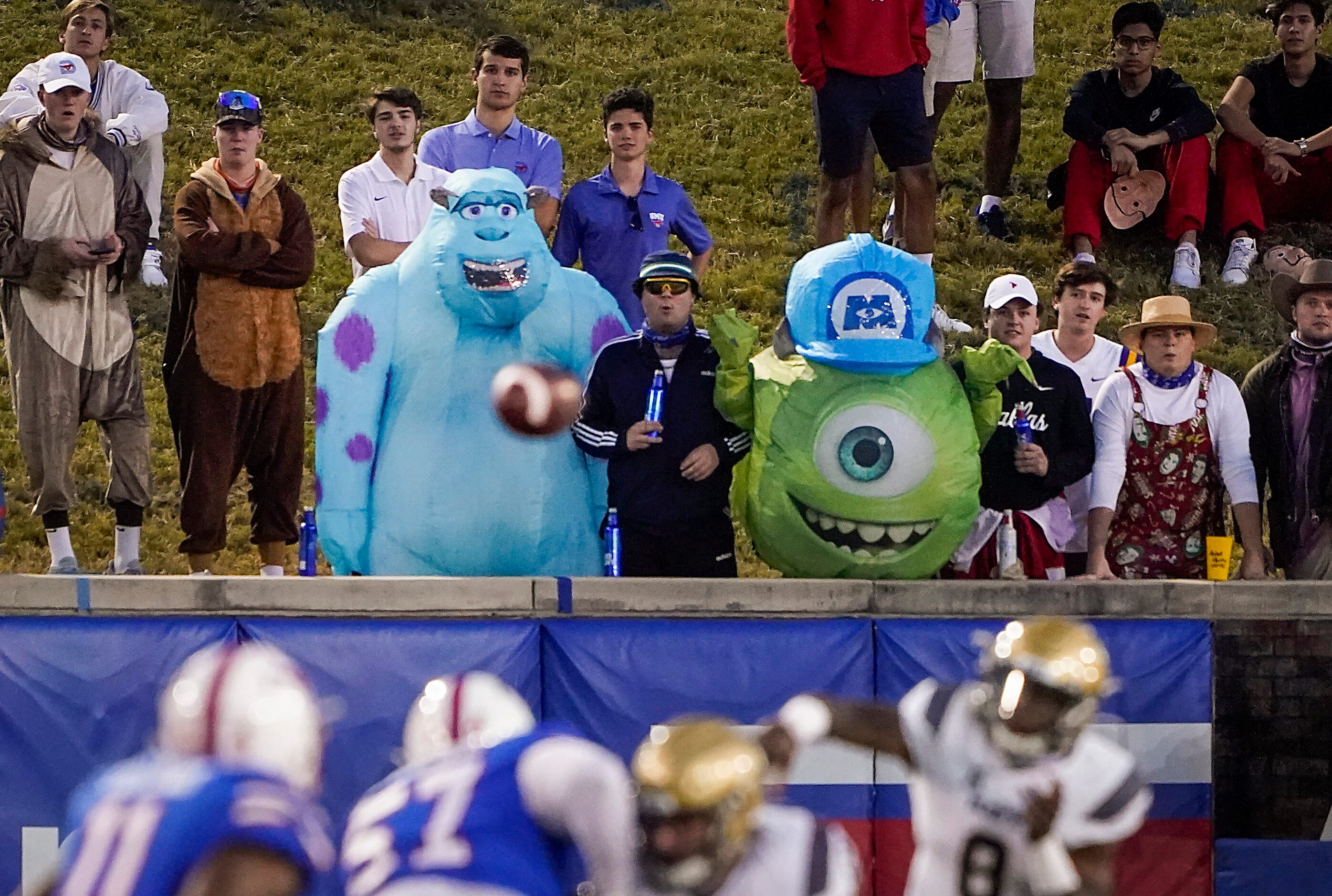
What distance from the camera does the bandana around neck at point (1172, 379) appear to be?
23.6 ft

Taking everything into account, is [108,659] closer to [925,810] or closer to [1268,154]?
[925,810]

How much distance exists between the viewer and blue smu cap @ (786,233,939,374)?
679 cm

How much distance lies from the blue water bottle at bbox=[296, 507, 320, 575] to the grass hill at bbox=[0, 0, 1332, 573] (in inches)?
91.6

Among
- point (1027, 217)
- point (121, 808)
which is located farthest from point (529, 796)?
point (1027, 217)

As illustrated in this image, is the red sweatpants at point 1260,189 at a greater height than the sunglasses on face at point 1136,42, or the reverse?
the sunglasses on face at point 1136,42

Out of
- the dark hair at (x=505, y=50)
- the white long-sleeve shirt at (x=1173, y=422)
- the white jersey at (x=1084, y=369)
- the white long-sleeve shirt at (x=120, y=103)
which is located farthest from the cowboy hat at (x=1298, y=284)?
the white long-sleeve shirt at (x=120, y=103)

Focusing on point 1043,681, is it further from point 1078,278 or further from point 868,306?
point 1078,278

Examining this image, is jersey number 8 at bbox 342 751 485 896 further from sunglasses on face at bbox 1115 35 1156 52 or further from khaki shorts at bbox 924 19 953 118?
sunglasses on face at bbox 1115 35 1156 52

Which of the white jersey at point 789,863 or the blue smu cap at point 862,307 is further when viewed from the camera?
the blue smu cap at point 862,307

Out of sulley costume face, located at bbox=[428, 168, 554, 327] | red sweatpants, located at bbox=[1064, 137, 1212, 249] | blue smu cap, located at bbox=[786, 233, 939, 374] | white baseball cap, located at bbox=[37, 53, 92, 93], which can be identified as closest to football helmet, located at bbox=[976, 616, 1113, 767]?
blue smu cap, located at bbox=[786, 233, 939, 374]

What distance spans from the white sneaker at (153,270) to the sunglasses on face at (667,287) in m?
3.79

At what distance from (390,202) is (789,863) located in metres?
4.15

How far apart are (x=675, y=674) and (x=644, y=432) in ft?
2.83

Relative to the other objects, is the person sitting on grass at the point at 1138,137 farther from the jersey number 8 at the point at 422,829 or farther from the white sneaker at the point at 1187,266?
the jersey number 8 at the point at 422,829
